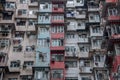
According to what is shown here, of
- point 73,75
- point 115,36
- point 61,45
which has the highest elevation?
point 115,36

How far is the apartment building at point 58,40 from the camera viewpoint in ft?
100

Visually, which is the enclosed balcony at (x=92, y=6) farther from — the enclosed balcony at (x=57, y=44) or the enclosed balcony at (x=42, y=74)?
the enclosed balcony at (x=42, y=74)

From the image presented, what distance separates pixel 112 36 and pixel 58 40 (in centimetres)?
755

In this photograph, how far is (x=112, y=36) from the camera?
28.2 meters


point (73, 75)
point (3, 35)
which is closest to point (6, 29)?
point (3, 35)

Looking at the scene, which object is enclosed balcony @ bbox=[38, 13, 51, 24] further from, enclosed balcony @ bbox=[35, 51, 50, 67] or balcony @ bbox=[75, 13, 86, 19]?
enclosed balcony @ bbox=[35, 51, 50, 67]

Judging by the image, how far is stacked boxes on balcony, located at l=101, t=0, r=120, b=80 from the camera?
1060 inches

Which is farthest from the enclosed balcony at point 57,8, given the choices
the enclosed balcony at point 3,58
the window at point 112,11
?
the enclosed balcony at point 3,58

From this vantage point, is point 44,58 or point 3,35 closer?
point 44,58

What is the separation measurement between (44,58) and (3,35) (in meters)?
5.47

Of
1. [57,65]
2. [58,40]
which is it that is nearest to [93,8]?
[58,40]

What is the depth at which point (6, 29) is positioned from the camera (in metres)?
35.1

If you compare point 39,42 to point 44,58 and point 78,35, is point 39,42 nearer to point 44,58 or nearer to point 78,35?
point 44,58

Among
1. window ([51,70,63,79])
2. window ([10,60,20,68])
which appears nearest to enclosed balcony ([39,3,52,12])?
window ([10,60,20,68])
